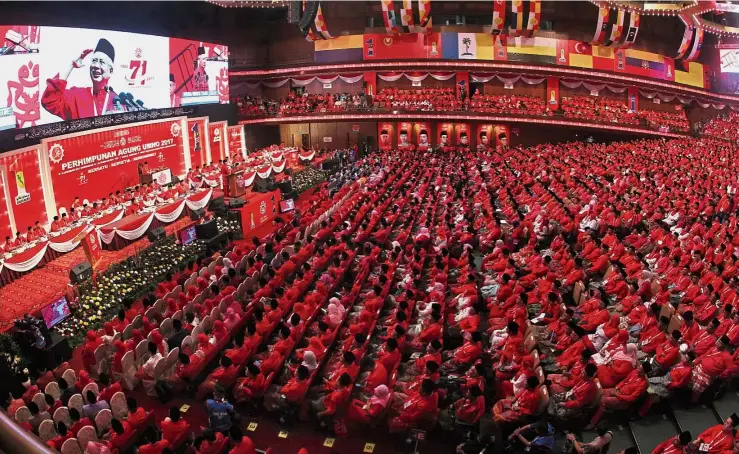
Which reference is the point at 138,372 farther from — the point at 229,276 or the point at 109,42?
the point at 109,42

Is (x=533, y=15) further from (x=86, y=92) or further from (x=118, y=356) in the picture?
(x=118, y=356)

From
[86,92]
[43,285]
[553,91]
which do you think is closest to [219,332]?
[43,285]

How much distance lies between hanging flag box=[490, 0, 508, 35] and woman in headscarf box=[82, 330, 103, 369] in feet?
87.5

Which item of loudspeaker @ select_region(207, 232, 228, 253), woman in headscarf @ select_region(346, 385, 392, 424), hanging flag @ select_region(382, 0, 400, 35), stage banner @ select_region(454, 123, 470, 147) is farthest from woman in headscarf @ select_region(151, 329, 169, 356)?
stage banner @ select_region(454, 123, 470, 147)

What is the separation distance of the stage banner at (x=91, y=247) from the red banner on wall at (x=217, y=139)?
1661 centimetres

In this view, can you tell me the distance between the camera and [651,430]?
738cm

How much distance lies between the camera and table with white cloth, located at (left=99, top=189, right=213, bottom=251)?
14.2 m

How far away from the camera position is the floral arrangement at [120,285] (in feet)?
35.1

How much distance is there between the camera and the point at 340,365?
866cm

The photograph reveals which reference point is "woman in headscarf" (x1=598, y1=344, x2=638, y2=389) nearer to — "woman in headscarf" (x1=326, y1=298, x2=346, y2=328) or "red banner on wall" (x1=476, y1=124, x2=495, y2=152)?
"woman in headscarf" (x1=326, y1=298, x2=346, y2=328)

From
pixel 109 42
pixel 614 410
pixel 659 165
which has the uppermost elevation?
pixel 109 42

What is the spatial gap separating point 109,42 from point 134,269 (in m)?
11.3

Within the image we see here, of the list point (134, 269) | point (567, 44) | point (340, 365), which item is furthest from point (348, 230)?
point (567, 44)

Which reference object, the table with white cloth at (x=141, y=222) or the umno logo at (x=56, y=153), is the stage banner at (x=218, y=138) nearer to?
the umno logo at (x=56, y=153)
